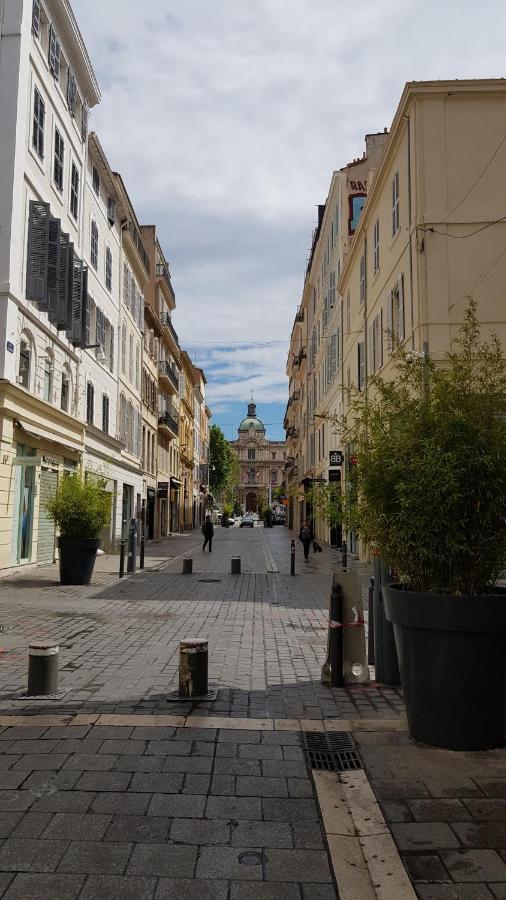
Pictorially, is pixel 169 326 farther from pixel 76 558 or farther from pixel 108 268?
pixel 76 558

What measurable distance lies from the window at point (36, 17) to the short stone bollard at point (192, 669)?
17.4m

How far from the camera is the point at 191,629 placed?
9672mm

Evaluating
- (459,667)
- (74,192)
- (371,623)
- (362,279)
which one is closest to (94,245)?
(74,192)

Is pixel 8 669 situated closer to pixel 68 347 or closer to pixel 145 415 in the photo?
pixel 68 347

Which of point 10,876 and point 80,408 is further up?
point 80,408

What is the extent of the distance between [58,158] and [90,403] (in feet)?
26.3

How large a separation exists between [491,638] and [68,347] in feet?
60.9

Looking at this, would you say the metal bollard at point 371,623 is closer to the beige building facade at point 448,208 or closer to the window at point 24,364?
the beige building facade at point 448,208

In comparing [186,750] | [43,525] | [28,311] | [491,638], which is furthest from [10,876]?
[43,525]

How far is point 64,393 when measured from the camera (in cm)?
2169

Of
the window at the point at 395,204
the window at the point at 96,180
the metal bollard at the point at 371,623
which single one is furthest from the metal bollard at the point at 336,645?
the window at the point at 96,180

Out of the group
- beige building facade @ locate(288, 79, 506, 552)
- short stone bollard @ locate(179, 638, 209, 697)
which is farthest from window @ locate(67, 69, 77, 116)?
short stone bollard @ locate(179, 638, 209, 697)

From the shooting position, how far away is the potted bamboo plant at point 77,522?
571 inches

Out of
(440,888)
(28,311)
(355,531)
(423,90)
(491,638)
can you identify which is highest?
(423,90)
